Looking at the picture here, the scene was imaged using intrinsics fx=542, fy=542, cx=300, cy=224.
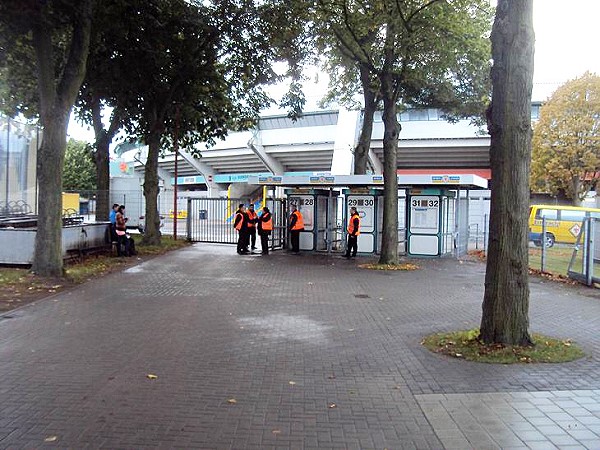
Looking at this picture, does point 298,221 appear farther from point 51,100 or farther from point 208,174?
point 208,174

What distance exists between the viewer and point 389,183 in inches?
624

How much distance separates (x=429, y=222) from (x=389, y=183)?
11.9 feet

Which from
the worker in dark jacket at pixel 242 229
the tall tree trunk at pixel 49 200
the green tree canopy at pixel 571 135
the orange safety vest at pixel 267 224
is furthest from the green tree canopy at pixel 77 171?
the tall tree trunk at pixel 49 200

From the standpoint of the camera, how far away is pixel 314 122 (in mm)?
52000

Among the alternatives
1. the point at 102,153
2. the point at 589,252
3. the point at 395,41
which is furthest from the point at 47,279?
the point at 589,252

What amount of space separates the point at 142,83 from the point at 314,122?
112 feet

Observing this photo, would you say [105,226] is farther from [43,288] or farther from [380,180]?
[380,180]

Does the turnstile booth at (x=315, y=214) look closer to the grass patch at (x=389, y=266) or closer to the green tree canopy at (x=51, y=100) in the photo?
the grass patch at (x=389, y=266)

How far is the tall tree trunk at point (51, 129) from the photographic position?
1181 centimetres

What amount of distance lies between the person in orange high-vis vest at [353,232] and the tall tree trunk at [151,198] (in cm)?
710

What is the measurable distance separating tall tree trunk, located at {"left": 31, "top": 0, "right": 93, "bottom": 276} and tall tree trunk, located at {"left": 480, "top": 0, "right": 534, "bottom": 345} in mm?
9280

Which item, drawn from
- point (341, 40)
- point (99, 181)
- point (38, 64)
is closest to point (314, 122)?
point (99, 181)

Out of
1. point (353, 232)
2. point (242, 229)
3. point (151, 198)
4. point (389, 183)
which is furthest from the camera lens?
point (151, 198)

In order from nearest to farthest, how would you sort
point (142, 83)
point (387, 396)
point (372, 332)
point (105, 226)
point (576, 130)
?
1. point (387, 396)
2. point (372, 332)
3. point (105, 226)
4. point (142, 83)
5. point (576, 130)
